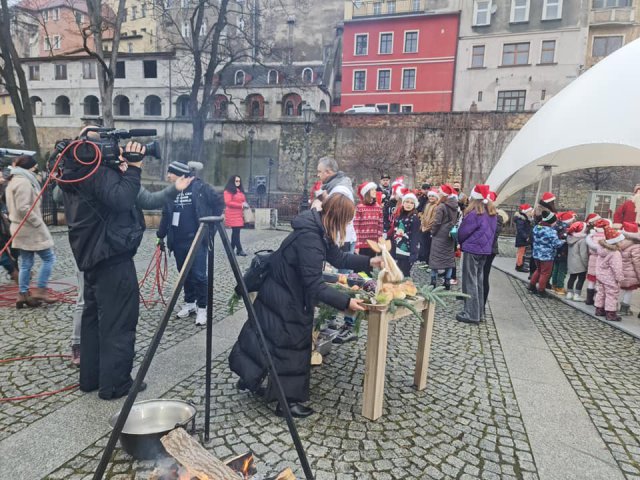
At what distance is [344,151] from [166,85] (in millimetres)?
21544

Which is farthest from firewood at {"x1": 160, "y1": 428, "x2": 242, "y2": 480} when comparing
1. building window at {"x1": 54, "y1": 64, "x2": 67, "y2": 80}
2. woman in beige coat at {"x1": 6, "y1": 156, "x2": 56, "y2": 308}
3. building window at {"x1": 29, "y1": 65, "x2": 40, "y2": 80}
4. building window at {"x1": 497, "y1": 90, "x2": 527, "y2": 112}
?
building window at {"x1": 29, "y1": 65, "x2": 40, "y2": 80}

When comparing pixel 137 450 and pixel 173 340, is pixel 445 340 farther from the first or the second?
pixel 137 450

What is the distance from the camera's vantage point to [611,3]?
1334 inches

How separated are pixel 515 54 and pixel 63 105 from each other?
4637 centimetres

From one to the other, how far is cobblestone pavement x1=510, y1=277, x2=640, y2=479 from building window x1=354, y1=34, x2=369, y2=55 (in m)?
35.9

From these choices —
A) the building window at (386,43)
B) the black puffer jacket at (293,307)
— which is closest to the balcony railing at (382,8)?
the building window at (386,43)

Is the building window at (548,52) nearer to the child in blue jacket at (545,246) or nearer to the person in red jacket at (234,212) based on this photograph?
the child in blue jacket at (545,246)

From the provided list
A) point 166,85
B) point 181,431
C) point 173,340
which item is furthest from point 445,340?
point 166,85

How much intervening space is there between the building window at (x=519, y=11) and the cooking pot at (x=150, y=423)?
40.7 m

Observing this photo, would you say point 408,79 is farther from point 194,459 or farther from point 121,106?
point 194,459

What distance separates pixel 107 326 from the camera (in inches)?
136

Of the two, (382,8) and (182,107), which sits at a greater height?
(382,8)

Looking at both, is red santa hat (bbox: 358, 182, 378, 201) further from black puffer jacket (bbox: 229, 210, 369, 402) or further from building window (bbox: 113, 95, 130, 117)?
building window (bbox: 113, 95, 130, 117)

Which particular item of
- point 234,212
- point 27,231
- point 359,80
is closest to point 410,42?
point 359,80
